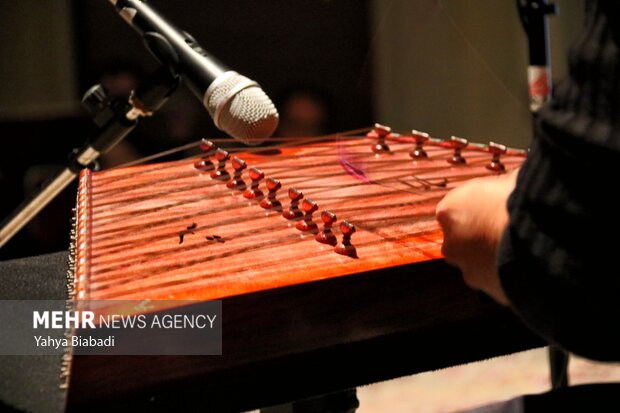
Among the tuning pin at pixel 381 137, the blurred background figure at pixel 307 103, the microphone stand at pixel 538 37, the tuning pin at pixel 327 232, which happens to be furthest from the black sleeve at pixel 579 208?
the blurred background figure at pixel 307 103

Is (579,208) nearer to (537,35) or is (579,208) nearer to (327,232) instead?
(327,232)

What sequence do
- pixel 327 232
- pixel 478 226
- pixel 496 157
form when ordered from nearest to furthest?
pixel 478 226 → pixel 327 232 → pixel 496 157

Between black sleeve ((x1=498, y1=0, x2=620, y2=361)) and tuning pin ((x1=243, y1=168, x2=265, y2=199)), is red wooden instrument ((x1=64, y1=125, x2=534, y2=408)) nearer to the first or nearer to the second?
tuning pin ((x1=243, y1=168, x2=265, y2=199))

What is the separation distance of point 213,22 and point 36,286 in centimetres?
284

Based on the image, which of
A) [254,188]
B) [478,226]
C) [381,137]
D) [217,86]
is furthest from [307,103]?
[478,226]

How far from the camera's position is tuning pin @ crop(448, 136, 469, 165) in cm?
166

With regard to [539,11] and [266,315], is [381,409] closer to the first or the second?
[539,11]

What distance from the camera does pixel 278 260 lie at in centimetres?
109

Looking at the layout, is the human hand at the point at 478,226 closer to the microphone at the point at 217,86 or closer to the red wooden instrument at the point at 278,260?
the red wooden instrument at the point at 278,260

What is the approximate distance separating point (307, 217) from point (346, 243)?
0.17 metres

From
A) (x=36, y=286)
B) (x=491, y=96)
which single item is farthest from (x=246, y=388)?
(x=36, y=286)

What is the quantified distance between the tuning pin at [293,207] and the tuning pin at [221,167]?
29cm

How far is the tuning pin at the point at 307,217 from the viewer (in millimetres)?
1241

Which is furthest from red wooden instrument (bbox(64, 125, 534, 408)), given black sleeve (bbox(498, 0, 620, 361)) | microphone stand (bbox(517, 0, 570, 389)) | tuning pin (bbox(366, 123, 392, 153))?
microphone stand (bbox(517, 0, 570, 389))
